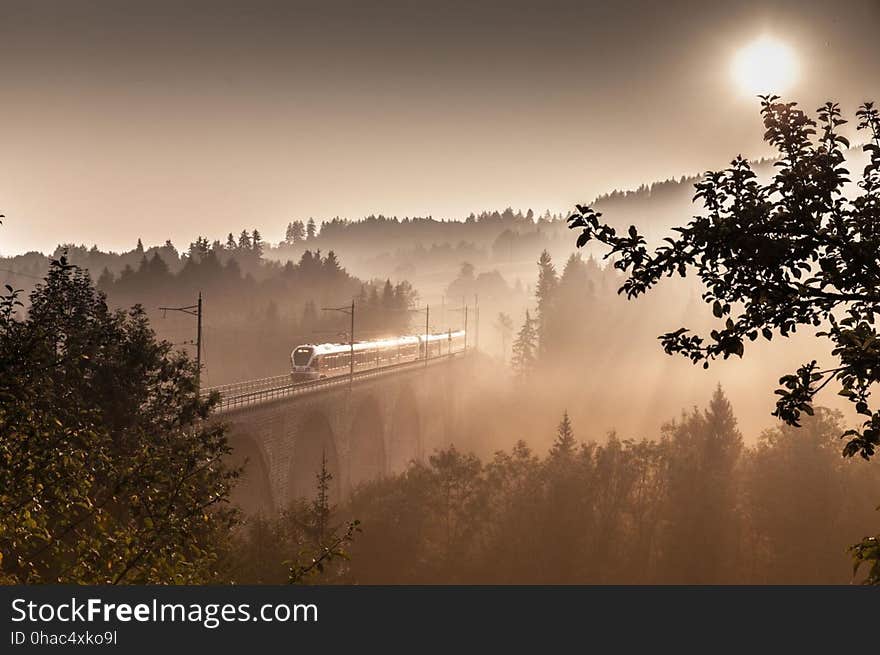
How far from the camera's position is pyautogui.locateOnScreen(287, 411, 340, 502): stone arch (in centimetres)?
5215

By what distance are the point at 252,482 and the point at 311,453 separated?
33.7 ft

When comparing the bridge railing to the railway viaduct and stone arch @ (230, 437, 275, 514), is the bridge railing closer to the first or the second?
the railway viaduct

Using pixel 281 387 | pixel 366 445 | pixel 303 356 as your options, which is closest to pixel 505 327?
pixel 366 445

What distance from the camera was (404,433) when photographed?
263 ft

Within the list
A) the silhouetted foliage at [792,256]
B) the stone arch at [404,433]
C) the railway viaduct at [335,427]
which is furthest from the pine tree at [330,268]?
the silhouetted foliage at [792,256]

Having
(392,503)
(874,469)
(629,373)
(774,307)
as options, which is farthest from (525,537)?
(629,373)

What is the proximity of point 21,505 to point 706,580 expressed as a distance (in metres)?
53.2

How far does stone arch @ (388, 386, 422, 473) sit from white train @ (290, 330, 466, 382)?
3998mm

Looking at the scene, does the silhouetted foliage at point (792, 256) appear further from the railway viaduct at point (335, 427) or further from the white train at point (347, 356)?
the white train at point (347, 356)

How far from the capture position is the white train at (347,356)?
198 ft

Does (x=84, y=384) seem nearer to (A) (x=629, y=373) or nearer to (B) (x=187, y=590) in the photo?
(B) (x=187, y=590)

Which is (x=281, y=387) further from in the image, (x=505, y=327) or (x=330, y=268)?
(x=505, y=327)

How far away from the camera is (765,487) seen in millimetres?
65000

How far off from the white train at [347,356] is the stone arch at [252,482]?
13.2 meters
